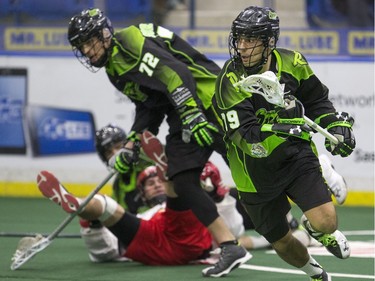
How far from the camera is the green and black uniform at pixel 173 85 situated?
636 cm

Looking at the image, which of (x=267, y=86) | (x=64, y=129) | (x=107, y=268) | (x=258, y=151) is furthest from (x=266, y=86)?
(x=64, y=129)

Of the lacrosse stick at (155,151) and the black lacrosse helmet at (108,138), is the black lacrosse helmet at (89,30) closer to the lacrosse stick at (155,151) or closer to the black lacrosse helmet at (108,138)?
the lacrosse stick at (155,151)

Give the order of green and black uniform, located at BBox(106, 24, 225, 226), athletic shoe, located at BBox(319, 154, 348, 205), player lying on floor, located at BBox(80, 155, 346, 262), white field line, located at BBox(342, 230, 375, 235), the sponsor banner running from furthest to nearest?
the sponsor banner < white field line, located at BBox(342, 230, 375, 235) < player lying on floor, located at BBox(80, 155, 346, 262) < green and black uniform, located at BBox(106, 24, 225, 226) < athletic shoe, located at BBox(319, 154, 348, 205)

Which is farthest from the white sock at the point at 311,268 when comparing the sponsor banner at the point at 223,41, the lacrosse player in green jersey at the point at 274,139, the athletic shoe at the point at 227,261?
the sponsor banner at the point at 223,41

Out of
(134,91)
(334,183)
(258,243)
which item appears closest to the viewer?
(334,183)

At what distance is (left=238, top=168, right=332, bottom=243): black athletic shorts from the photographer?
5.25m

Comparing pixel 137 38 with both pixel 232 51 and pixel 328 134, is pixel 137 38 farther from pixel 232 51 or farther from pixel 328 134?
pixel 328 134

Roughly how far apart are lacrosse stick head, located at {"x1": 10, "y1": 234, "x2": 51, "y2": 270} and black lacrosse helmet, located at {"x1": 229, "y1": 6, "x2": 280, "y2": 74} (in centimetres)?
203

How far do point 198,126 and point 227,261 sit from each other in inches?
29.4

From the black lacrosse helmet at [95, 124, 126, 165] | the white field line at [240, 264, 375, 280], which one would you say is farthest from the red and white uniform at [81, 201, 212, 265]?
the black lacrosse helmet at [95, 124, 126, 165]

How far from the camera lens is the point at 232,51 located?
5.52 metres

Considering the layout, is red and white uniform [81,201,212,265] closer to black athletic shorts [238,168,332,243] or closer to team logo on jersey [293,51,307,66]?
black athletic shorts [238,168,332,243]

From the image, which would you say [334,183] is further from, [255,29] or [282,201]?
[255,29]

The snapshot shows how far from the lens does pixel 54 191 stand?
22.0 ft
